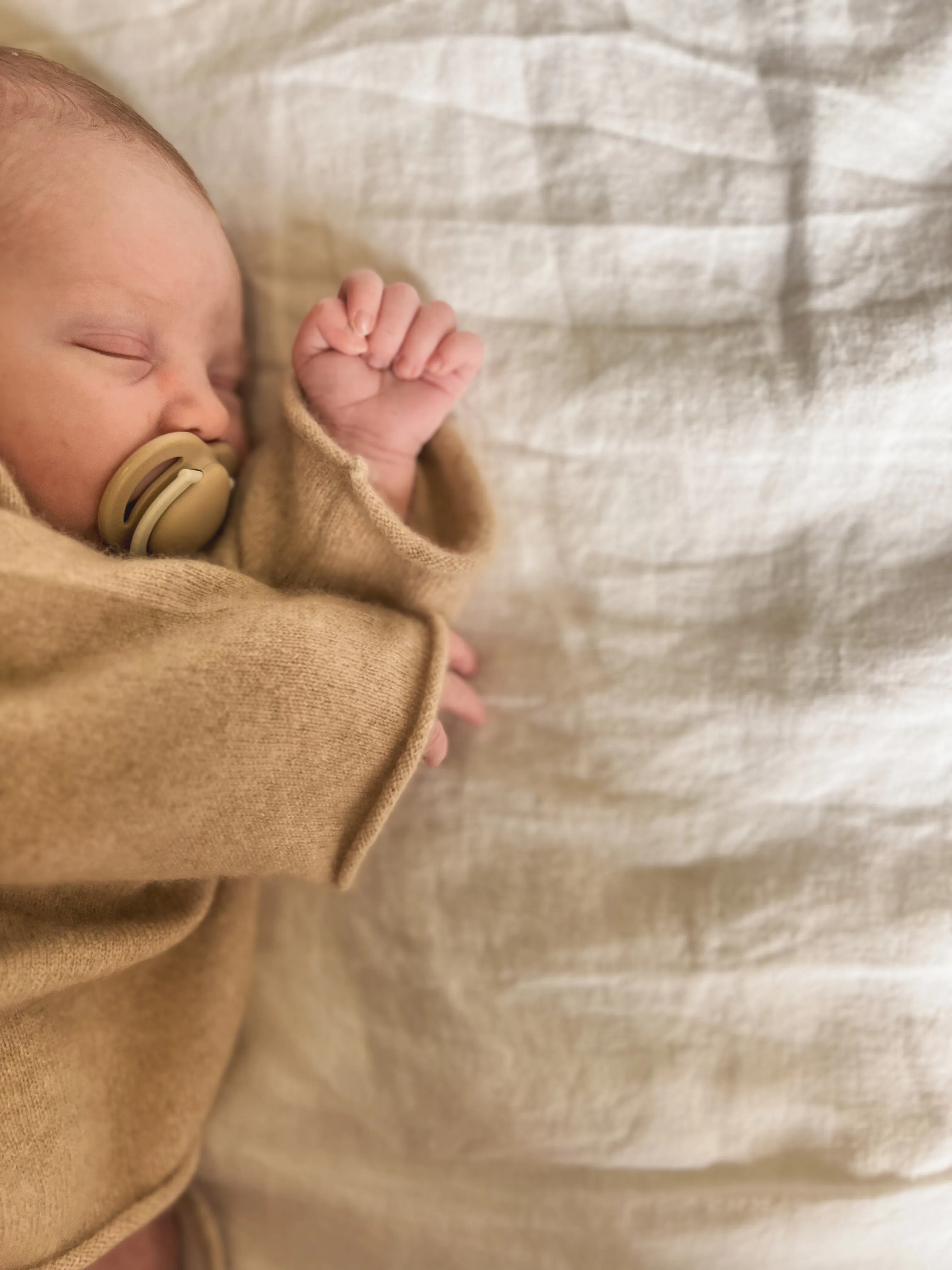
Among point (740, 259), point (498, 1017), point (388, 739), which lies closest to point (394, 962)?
point (498, 1017)

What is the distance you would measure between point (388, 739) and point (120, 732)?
225 millimetres

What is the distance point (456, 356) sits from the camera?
0.94 metres

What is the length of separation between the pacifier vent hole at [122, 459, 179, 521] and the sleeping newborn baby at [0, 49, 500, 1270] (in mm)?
27

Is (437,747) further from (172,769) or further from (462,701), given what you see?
(172,769)

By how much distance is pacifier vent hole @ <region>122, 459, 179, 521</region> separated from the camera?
908 mm

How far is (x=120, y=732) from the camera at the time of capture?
762 millimetres

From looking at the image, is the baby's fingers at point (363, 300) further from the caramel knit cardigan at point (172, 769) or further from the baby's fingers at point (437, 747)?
the baby's fingers at point (437, 747)

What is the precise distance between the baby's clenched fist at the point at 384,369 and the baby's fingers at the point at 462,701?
0.19 metres

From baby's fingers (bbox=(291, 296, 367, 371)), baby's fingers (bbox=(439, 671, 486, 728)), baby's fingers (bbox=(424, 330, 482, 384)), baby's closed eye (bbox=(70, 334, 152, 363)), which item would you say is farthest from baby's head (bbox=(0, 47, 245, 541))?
baby's fingers (bbox=(439, 671, 486, 728))

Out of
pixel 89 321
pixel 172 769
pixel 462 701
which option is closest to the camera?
pixel 172 769

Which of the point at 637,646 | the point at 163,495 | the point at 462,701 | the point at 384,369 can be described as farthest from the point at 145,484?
the point at 637,646

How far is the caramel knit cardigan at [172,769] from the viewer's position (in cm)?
77

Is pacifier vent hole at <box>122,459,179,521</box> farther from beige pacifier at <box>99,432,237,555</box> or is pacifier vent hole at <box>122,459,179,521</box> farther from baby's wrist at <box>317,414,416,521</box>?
baby's wrist at <box>317,414,416,521</box>

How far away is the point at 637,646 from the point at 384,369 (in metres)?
0.39
